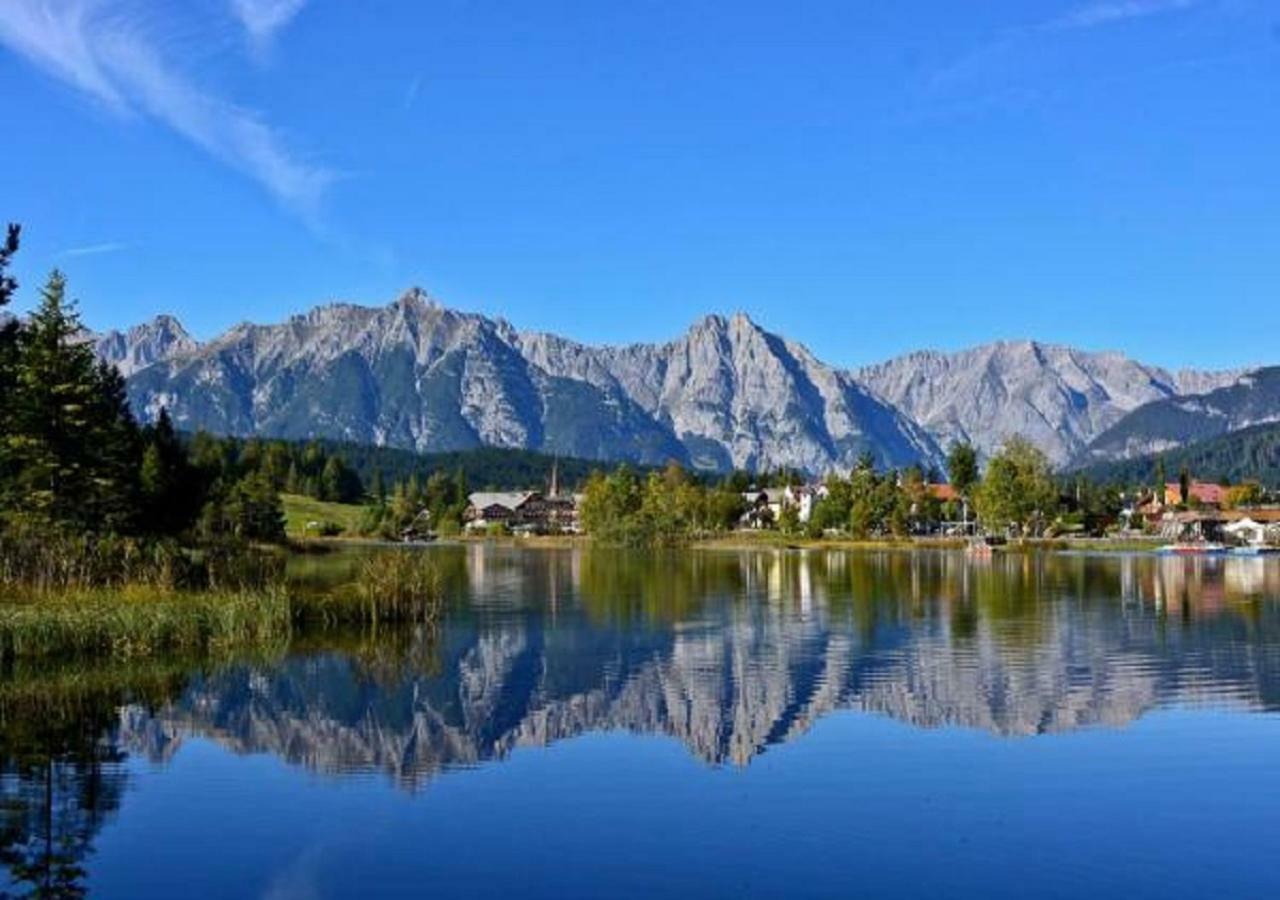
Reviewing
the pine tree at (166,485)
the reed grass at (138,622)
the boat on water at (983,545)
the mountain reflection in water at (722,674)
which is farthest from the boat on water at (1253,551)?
the reed grass at (138,622)

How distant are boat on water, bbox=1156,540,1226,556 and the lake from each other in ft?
367

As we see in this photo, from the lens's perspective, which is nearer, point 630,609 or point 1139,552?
point 630,609

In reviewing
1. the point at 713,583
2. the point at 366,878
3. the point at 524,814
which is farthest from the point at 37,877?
the point at 713,583

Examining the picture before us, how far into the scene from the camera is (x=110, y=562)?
51.7m

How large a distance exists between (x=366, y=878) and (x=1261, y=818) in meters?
15.4

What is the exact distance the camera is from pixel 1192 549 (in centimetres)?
16438

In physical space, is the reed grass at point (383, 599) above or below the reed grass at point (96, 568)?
below

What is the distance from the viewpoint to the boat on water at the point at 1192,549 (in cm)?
16075

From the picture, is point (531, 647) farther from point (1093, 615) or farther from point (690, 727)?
point (1093, 615)

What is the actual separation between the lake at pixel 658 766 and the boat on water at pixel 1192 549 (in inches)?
4403

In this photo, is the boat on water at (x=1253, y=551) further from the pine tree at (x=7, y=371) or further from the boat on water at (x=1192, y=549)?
the pine tree at (x=7, y=371)

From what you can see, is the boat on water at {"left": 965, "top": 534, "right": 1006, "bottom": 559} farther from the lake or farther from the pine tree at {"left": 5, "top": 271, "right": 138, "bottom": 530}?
the pine tree at {"left": 5, "top": 271, "right": 138, "bottom": 530}

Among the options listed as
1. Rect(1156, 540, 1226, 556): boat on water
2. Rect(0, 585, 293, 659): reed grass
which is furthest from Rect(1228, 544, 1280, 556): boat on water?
Rect(0, 585, 293, 659): reed grass

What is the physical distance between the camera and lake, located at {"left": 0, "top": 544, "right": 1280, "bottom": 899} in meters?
20.2
